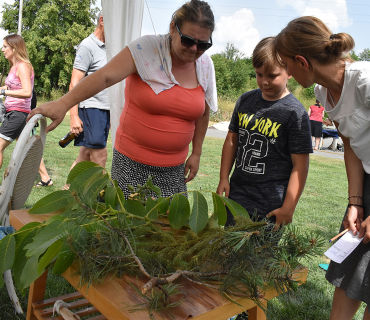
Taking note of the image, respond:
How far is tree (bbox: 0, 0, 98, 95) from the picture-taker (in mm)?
32156

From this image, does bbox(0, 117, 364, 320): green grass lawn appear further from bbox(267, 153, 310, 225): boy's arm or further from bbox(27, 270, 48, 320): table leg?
bbox(27, 270, 48, 320): table leg

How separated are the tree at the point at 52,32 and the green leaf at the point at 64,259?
33394mm

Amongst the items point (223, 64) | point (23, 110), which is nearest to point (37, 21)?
point (223, 64)

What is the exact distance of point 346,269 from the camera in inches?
58.3

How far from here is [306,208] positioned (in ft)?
16.7

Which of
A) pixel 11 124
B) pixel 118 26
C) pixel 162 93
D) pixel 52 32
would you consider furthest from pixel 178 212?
pixel 52 32

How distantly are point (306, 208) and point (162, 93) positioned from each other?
4023mm

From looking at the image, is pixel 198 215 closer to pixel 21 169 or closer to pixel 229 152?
pixel 21 169

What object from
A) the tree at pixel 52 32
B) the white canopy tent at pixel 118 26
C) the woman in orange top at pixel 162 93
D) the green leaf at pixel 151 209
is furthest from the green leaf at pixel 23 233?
the tree at pixel 52 32

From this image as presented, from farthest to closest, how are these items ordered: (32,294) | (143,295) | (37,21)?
(37,21), (32,294), (143,295)

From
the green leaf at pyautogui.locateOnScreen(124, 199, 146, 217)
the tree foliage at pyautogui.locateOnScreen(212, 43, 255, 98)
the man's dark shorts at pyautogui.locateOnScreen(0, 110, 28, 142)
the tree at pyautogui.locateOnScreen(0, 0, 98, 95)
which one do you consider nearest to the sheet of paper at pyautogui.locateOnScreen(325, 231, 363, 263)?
the green leaf at pyautogui.locateOnScreen(124, 199, 146, 217)

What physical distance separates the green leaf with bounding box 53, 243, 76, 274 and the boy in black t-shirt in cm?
103

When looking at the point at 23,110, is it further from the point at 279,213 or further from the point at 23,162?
the point at 279,213

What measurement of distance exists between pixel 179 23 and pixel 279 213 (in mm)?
1027
